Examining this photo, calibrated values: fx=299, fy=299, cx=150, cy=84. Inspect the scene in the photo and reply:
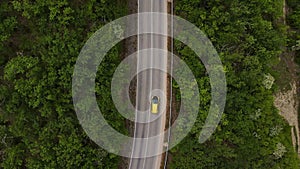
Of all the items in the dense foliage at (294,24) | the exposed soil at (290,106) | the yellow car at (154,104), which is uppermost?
the dense foliage at (294,24)

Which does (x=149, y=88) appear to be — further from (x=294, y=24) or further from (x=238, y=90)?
(x=294, y=24)

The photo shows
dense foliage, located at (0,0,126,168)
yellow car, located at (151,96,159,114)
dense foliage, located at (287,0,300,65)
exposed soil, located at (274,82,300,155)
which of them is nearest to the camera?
dense foliage, located at (0,0,126,168)

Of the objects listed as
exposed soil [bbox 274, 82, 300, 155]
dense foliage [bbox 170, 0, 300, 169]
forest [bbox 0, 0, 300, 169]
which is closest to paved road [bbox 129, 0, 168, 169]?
forest [bbox 0, 0, 300, 169]

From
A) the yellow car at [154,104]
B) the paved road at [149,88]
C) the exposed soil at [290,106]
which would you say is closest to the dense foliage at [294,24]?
the exposed soil at [290,106]

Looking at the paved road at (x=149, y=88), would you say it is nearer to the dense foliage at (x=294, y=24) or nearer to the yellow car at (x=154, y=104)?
the yellow car at (x=154, y=104)

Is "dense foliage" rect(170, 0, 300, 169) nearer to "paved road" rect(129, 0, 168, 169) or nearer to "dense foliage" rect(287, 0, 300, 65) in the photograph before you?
"paved road" rect(129, 0, 168, 169)

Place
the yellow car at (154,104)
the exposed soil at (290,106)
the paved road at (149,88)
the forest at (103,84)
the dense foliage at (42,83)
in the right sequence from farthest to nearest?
the exposed soil at (290,106) < the paved road at (149,88) < the yellow car at (154,104) < the forest at (103,84) < the dense foliage at (42,83)
